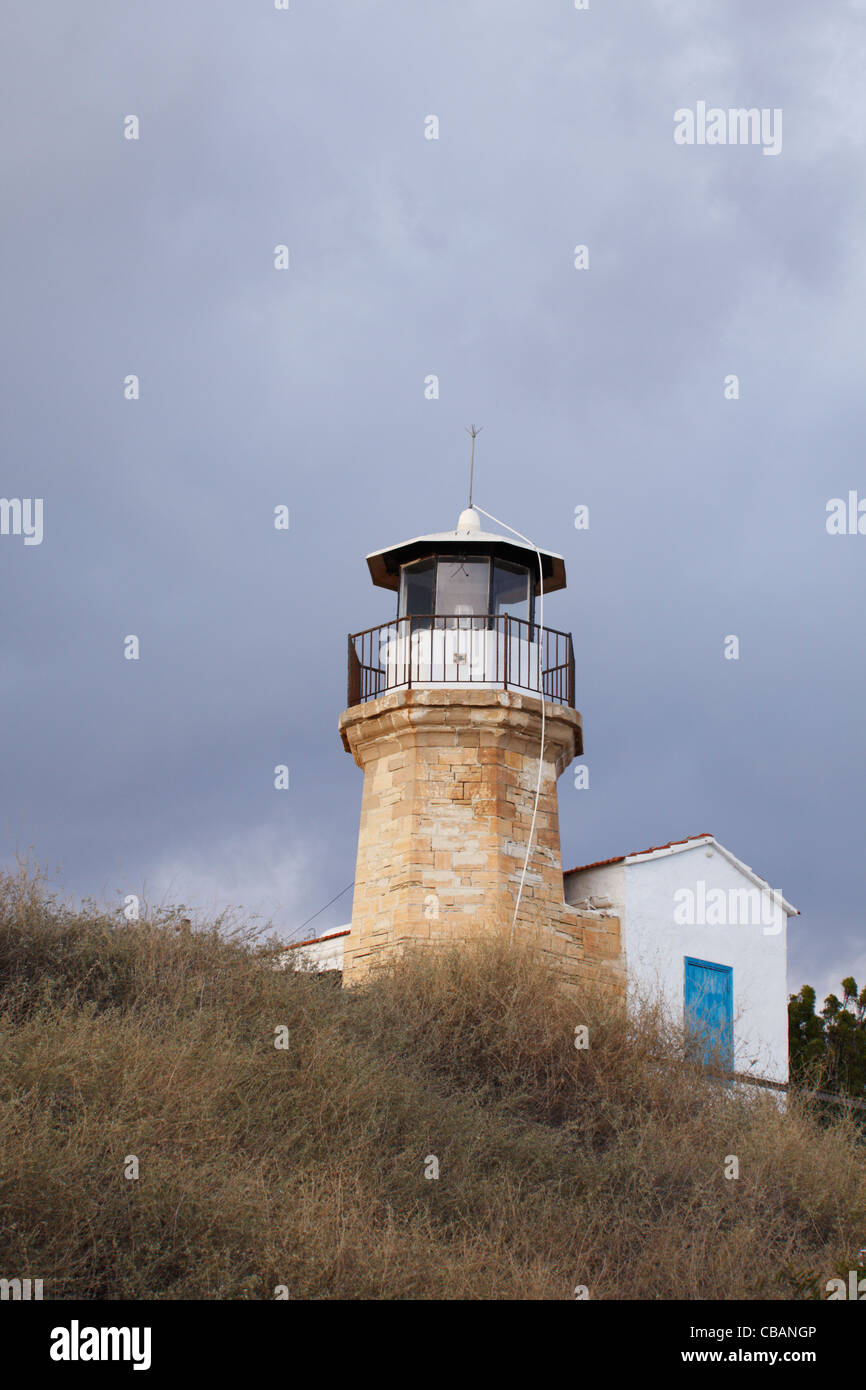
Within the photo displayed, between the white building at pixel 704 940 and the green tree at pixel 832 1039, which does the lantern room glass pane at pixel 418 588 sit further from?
the green tree at pixel 832 1039

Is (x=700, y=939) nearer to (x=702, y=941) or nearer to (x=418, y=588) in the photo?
(x=702, y=941)

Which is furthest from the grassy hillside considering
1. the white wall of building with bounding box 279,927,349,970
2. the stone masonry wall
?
Result: the white wall of building with bounding box 279,927,349,970

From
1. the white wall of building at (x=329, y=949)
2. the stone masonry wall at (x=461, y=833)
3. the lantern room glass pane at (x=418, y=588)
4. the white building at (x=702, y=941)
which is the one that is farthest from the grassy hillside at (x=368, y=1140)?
the lantern room glass pane at (x=418, y=588)

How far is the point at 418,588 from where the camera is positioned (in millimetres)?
18188

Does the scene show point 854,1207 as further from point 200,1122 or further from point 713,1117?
point 200,1122

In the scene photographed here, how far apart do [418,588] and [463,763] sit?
273 centimetres

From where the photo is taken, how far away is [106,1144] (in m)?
8.65

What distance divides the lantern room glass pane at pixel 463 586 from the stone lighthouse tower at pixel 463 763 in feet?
0.06

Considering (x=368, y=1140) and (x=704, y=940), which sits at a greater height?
(x=704, y=940)

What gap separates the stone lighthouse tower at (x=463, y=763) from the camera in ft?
53.4

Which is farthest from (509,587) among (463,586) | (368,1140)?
(368,1140)
